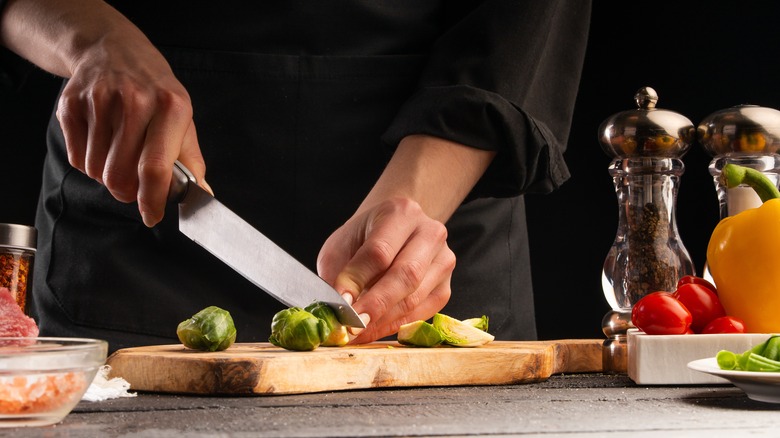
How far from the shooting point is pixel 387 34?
200 cm

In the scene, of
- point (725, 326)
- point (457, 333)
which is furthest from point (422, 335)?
point (725, 326)

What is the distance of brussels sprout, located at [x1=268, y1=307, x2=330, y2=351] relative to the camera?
1.29 m

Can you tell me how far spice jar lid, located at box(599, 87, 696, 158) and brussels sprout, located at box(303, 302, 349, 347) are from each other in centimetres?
52

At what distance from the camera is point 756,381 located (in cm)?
100

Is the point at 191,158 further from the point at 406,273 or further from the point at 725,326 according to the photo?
the point at 725,326

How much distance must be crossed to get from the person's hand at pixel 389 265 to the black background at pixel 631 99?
148 centimetres

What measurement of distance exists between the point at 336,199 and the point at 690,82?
5.16 feet

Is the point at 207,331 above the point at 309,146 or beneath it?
beneath

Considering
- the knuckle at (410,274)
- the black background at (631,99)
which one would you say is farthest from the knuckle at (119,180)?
the black background at (631,99)

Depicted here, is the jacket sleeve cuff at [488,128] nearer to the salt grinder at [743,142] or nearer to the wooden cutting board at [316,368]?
the salt grinder at [743,142]

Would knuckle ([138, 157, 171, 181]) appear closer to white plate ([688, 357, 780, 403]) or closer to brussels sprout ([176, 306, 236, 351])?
brussels sprout ([176, 306, 236, 351])


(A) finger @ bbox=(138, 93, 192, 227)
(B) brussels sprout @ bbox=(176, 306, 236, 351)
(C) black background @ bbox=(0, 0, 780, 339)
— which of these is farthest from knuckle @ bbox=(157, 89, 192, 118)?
(C) black background @ bbox=(0, 0, 780, 339)

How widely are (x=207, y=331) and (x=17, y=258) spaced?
46 cm

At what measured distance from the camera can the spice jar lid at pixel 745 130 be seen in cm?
141
